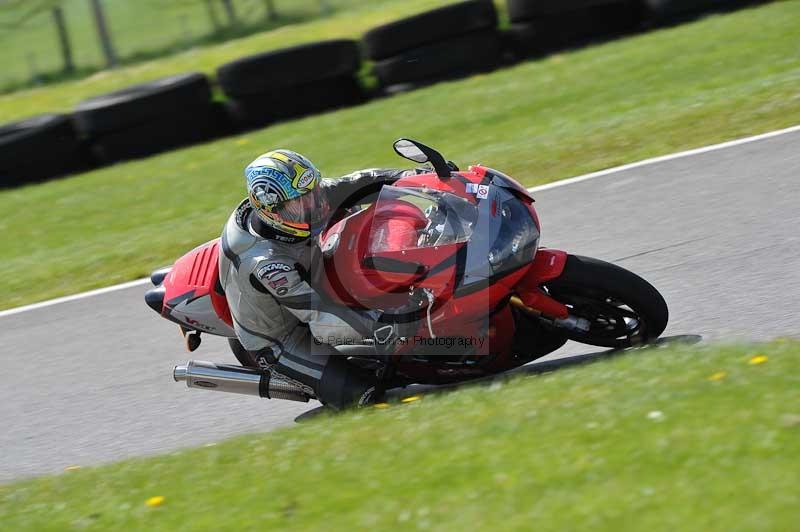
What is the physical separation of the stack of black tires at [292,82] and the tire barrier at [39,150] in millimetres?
1918

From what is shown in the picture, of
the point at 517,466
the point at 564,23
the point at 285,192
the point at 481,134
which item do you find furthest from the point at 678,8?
the point at 517,466

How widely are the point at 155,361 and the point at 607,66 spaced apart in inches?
272

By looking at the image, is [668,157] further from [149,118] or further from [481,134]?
[149,118]

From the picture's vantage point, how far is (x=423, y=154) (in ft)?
17.4

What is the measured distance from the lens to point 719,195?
7645 millimetres

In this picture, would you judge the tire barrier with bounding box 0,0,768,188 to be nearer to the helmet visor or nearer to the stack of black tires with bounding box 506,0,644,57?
the stack of black tires with bounding box 506,0,644,57

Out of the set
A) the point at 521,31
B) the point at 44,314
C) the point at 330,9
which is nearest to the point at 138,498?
A: the point at 44,314

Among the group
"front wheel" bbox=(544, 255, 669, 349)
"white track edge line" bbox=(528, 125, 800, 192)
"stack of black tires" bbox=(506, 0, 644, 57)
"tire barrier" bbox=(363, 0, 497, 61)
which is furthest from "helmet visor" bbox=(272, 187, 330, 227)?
"stack of black tires" bbox=(506, 0, 644, 57)

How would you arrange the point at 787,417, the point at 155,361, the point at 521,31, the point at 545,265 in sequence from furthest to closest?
1. the point at 521,31
2. the point at 155,361
3. the point at 545,265
4. the point at 787,417

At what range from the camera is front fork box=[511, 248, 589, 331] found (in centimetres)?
507

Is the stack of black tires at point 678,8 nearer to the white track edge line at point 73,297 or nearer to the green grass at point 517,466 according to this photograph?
the white track edge line at point 73,297

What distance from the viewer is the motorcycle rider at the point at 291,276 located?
520 cm

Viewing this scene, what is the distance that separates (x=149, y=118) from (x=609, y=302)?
840 cm

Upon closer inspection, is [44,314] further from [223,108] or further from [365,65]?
[365,65]
